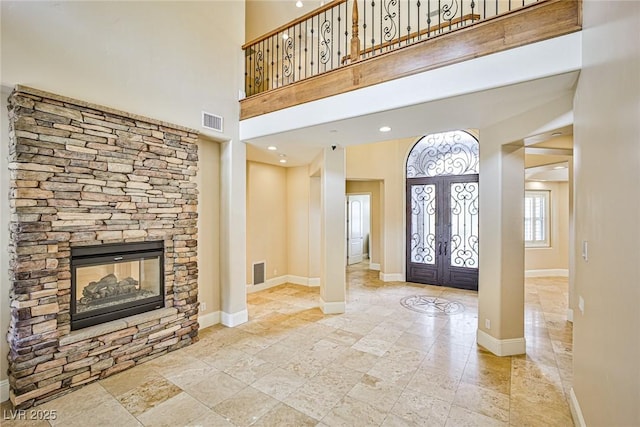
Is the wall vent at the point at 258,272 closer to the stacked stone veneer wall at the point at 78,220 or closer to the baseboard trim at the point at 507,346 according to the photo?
the stacked stone veneer wall at the point at 78,220

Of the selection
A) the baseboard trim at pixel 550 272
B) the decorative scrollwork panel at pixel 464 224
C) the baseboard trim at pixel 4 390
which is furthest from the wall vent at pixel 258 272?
the baseboard trim at pixel 550 272

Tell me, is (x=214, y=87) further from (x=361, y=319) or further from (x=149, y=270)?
(x=361, y=319)

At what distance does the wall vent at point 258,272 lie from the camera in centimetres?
636

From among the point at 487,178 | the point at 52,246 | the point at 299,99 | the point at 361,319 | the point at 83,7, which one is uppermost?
the point at 83,7

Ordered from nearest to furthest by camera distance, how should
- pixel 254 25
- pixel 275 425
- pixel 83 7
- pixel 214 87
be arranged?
1. pixel 275 425
2. pixel 83 7
3. pixel 214 87
4. pixel 254 25

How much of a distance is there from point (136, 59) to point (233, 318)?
3.58 metres

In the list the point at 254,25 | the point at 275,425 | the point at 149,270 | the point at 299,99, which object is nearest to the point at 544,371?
the point at 275,425

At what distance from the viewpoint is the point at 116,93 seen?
126 inches

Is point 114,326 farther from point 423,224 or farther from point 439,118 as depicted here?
point 423,224

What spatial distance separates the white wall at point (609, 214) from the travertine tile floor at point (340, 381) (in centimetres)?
76

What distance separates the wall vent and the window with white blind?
675 cm

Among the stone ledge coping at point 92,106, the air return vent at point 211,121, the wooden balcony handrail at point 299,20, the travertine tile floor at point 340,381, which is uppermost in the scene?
the wooden balcony handrail at point 299,20

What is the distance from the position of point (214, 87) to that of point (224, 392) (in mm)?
3810

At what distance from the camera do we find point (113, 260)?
3.25 metres
